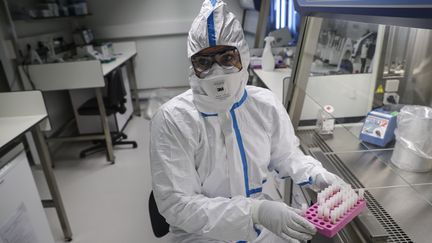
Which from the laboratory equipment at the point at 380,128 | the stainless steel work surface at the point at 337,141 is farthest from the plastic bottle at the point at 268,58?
the laboratory equipment at the point at 380,128

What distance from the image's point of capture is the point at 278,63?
2883mm

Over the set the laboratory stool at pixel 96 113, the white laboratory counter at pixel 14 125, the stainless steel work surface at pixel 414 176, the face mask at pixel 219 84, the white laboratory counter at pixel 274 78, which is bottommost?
the laboratory stool at pixel 96 113

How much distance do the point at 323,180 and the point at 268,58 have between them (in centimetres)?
191

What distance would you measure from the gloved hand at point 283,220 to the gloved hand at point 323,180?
205mm

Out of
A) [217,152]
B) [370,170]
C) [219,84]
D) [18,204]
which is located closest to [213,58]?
[219,84]

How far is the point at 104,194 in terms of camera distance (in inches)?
94.0

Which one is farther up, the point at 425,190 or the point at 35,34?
the point at 35,34

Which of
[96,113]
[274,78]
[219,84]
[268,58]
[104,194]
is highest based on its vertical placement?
[219,84]

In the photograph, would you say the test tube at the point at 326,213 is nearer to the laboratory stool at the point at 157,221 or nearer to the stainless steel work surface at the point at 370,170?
the stainless steel work surface at the point at 370,170

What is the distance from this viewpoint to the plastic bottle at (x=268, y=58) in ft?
8.89

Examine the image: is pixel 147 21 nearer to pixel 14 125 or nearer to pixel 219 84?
pixel 14 125

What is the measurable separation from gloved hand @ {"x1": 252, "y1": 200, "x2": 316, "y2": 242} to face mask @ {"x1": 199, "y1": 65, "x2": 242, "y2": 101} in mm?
375

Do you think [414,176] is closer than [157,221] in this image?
Yes

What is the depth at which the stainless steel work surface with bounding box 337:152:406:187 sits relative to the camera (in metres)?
1.00
